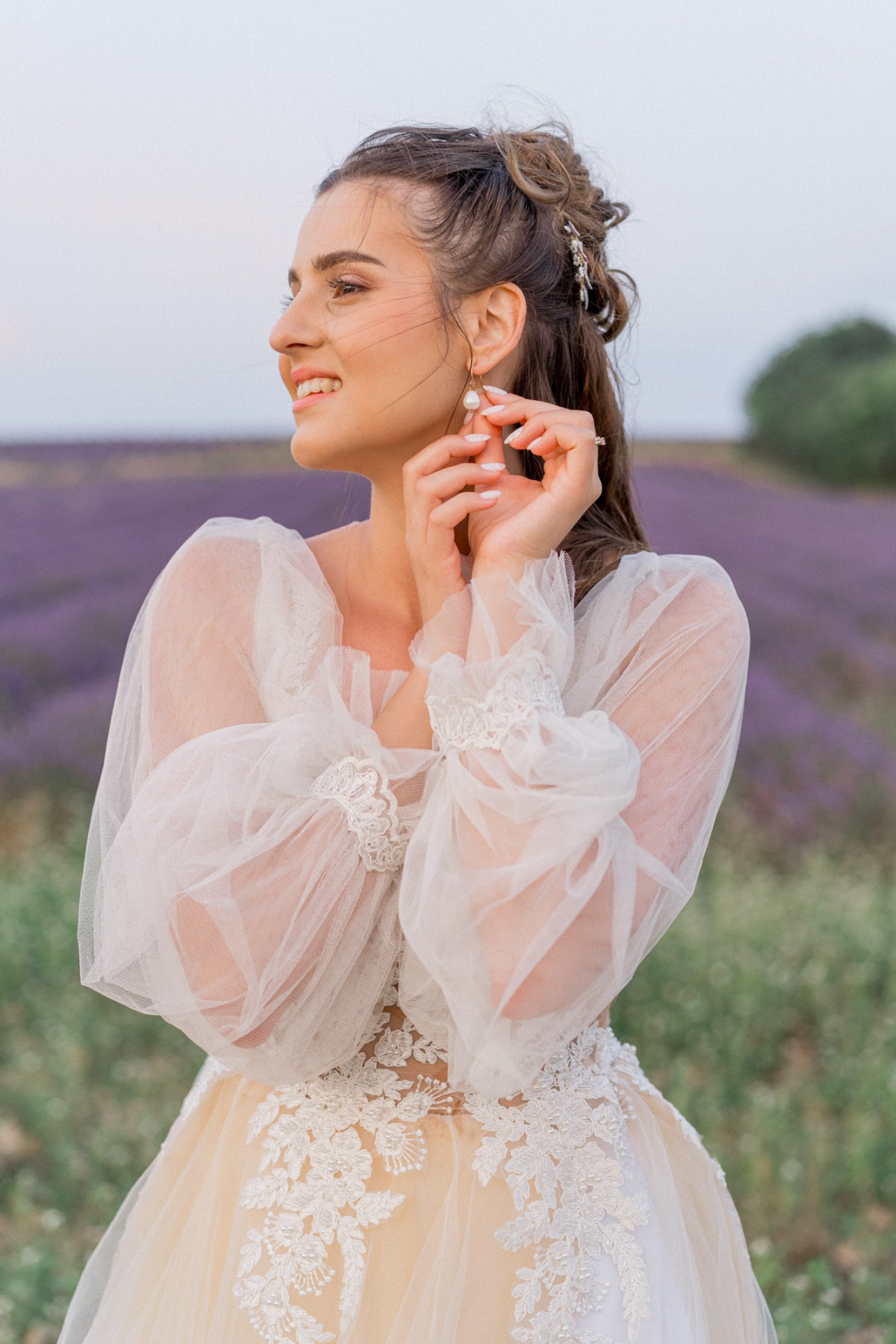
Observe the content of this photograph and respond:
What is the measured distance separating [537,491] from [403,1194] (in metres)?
0.96

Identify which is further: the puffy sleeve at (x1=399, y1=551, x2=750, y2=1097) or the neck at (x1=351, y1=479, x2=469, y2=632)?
the neck at (x1=351, y1=479, x2=469, y2=632)

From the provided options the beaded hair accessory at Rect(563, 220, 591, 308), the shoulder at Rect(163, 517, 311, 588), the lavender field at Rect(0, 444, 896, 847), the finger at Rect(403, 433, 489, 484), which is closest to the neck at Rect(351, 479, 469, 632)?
the shoulder at Rect(163, 517, 311, 588)

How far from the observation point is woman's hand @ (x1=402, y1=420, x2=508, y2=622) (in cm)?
164

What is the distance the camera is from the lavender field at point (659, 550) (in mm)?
5738

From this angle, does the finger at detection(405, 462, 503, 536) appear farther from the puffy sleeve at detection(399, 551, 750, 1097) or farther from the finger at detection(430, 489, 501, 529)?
the puffy sleeve at detection(399, 551, 750, 1097)

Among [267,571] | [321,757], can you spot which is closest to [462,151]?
[267,571]

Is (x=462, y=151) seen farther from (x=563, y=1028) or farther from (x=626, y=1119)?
(x=626, y=1119)

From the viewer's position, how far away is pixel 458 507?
1636 mm

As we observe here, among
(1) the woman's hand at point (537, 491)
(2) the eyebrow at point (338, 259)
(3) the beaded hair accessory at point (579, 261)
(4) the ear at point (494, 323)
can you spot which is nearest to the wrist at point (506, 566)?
(1) the woman's hand at point (537, 491)

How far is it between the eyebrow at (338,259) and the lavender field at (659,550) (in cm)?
319

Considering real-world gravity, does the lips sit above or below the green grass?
above

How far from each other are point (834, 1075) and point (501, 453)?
2.91m

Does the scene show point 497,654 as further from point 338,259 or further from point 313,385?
point 338,259

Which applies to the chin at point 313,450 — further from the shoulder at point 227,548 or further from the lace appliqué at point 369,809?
the lace appliqué at point 369,809
